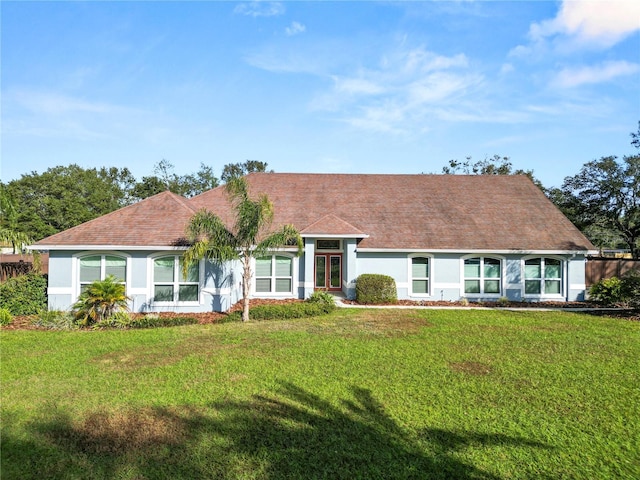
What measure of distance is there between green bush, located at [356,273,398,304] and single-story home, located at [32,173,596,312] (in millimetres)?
819

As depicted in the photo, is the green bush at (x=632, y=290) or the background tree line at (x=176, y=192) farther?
the background tree line at (x=176, y=192)

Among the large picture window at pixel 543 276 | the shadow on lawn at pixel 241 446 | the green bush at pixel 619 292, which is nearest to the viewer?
the shadow on lawn at pixel 241 446

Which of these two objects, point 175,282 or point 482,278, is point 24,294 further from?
point 482,278

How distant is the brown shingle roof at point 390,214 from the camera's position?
51.4 feet

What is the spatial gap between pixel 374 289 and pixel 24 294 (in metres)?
14.1

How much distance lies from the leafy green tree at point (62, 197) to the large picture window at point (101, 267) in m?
33.4

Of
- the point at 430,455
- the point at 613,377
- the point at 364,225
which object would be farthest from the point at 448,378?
the point at 364,225

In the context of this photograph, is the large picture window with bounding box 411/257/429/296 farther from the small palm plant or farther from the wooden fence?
the small palm plant

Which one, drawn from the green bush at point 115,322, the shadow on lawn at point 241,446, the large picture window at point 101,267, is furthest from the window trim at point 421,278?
the shadow on lawn at point 241,446

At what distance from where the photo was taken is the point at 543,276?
18859mm

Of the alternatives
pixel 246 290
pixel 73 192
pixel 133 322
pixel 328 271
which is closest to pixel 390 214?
pixel 328 271

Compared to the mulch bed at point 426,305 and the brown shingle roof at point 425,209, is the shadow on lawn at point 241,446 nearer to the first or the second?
the mulch bed at point 426,305

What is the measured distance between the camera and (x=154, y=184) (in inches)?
1720

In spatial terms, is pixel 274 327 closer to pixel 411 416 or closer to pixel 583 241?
pixel 411 416
